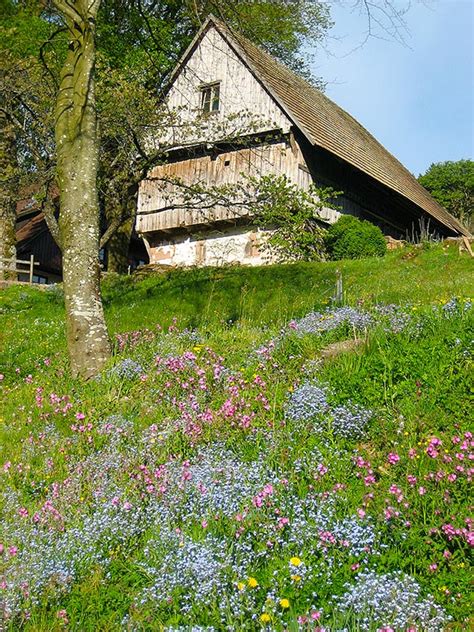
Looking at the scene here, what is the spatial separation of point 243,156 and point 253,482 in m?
20.8

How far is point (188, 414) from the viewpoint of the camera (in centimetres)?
620

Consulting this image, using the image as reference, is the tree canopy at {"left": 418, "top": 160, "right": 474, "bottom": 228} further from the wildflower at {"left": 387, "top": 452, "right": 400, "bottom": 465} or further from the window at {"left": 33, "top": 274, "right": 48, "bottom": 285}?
the wildflower at {"left": 387, "top": 452, "right": 400, "bottom": 465}

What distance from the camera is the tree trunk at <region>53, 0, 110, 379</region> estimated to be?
28.1 ft

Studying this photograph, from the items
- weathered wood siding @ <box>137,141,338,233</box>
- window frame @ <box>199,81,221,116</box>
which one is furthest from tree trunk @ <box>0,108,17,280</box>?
window frame @ <box>199,81,221,116</box>

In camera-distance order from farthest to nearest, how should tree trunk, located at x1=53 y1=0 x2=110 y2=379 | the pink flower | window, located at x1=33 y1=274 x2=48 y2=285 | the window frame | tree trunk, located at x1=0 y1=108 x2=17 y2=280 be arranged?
window, located at x1=33 y1=274 x2=48 y2=285 < the window frame < tree trunk, located at x1=0 y1=108 x2=17 y2=280 < tree trunk, located at x1=53 y1=0 x2=110 y2=379 < the pink flower

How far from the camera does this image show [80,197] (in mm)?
8945

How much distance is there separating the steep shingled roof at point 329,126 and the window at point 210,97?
1355mm

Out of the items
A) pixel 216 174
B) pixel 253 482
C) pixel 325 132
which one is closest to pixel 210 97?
pixel 216 174

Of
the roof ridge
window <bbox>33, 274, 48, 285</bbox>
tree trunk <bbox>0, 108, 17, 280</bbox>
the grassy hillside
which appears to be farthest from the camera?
window <bbox>33, 274, 48, 285</bbox>

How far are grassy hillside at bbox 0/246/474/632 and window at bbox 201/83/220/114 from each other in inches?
749

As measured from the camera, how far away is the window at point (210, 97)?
26234 millimetres

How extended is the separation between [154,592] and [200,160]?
24202 millimetres

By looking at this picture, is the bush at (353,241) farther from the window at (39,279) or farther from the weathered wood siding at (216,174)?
the window at (39,279)

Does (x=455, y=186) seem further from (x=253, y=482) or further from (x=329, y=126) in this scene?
(x=253, y=482)
